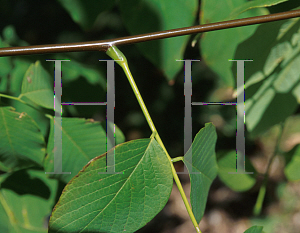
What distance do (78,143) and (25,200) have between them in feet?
0.73

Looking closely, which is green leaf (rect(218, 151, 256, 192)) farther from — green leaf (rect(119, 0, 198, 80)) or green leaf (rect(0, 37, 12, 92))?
green leaf (rect(0, 37, 12, 92))

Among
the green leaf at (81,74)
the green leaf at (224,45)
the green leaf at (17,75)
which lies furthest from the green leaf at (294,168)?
the green leaf at (17,75)

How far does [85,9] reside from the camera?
537 mm

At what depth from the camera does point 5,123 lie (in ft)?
1.72

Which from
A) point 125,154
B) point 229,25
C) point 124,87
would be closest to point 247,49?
point 229,25

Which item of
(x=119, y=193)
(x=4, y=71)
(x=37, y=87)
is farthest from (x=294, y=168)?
(x=4, y=71)

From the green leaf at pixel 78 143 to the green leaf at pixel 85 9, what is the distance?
0.21m

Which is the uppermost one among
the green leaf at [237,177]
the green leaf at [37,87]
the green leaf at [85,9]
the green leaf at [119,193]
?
the green leaf at [85,9]

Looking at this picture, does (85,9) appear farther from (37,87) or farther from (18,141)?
(18,141)

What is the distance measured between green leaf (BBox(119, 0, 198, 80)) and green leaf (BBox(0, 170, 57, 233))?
0.42m

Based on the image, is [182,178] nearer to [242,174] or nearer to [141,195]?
[242,174]

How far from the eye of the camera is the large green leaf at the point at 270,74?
1.74ft


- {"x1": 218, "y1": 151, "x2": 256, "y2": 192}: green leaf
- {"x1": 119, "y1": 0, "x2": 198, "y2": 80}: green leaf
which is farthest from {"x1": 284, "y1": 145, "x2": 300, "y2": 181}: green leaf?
{"x1": 119, "y1": 0, "x2": 198, "y2": 80}: green leaf

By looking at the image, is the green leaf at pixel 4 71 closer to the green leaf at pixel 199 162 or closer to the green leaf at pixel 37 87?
the green leaf at pixel 37 87
